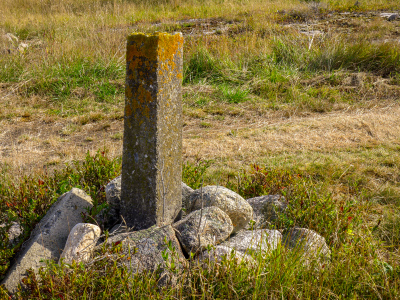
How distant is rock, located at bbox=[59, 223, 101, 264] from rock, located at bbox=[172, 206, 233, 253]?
25.2 inches

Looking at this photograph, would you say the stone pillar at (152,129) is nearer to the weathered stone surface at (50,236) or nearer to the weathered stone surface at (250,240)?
the weathered stone surface at (50,236)

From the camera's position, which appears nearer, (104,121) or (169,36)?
(169,36)

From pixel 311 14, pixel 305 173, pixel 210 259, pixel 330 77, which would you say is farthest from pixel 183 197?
pixel 311 14

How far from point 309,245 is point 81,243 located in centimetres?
174

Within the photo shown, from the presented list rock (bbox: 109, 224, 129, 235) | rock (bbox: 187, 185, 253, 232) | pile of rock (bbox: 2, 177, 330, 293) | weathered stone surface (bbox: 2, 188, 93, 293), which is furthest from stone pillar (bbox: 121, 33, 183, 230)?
weathered stone surface (bbox: 2, 188, 93, 293)

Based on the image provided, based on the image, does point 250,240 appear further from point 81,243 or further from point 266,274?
point 81,243

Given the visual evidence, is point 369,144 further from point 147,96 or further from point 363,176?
point 147,96

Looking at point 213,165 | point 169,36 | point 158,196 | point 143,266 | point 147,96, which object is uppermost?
point 169,36

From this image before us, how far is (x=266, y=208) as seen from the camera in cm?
324

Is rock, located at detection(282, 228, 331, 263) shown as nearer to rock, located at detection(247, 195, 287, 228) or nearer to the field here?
the field

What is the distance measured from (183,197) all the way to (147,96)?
3.76 feet

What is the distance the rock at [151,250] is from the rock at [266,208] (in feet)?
3.30

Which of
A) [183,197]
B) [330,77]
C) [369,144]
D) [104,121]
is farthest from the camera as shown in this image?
[330,77]

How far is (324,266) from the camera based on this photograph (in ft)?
7.79
